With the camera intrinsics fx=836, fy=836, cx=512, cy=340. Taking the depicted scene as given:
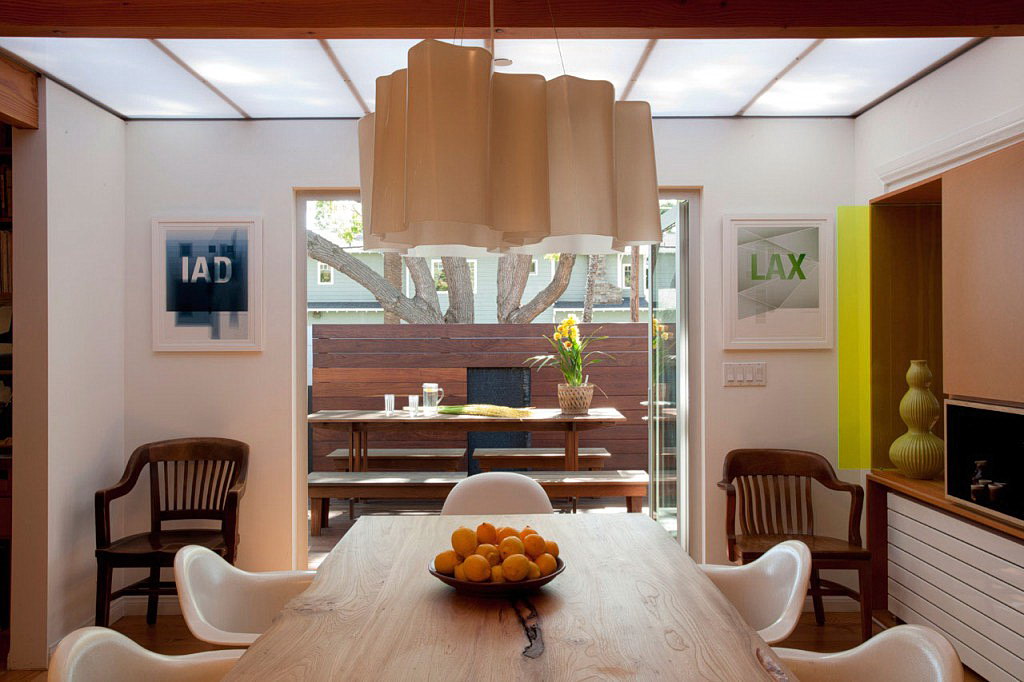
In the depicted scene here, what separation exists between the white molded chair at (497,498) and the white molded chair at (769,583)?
81 centimetres

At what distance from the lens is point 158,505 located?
4098mm

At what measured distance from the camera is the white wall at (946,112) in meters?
3.07

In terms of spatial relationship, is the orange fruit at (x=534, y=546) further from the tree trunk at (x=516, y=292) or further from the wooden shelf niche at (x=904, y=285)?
the tree trunk at (x=516, y=292)

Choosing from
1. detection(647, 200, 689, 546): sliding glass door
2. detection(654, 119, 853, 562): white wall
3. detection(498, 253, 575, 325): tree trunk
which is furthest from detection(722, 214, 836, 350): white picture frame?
detection(498, 253, 575, 325): tree trunk

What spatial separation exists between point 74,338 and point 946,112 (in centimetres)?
393

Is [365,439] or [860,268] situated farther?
[365,439]

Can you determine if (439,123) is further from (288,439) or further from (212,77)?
(288,439)

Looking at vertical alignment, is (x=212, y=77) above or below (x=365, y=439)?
above

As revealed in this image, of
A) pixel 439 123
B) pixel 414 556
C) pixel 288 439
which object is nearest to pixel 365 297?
pixel 288 439

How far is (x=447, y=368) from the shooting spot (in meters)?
6.80

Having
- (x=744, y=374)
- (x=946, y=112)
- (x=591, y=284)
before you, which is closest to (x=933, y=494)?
(x=744, y=374)

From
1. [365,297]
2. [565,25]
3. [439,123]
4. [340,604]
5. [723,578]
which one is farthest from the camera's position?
[365,297]

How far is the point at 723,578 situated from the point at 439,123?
5.97ft

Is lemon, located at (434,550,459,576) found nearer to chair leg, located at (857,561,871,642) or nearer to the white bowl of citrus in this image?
the white bowl of citrus
